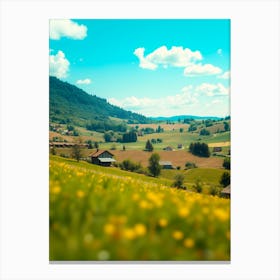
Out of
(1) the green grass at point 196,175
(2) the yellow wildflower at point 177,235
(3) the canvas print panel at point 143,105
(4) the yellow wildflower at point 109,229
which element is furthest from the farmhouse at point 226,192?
(4) the yellow wildflower at point 109,229

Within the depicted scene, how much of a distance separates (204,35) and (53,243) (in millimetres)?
3636

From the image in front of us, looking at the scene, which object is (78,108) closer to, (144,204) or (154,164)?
(154,164)

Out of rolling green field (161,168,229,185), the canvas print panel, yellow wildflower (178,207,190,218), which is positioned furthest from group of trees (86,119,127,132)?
yellow wildflower (178,207,190,218)

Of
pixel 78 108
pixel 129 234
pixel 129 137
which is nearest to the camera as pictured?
pixel 129 234

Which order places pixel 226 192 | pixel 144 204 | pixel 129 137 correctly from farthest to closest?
pixel 129 137 < pixel 226 192 < pixel 144 204

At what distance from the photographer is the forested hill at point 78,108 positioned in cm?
571

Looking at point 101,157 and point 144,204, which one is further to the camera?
point 101,157

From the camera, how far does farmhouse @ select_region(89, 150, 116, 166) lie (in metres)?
5.94

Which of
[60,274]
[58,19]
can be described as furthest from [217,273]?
[58,19]
